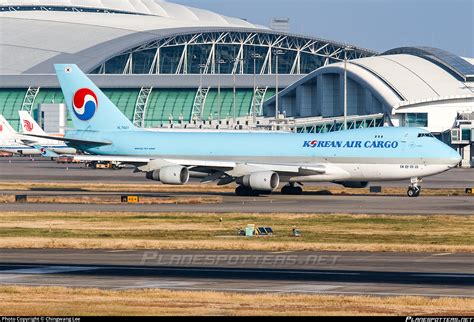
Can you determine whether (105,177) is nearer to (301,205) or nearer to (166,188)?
→ (166,188)

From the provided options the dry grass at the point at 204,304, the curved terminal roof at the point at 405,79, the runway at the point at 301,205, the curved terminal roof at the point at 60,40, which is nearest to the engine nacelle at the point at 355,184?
the runway at the point at 301,205

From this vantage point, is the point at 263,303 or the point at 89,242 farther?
the point at 89,242

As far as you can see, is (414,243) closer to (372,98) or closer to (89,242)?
(89,242)

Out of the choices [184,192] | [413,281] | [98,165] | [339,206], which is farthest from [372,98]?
[413,281]

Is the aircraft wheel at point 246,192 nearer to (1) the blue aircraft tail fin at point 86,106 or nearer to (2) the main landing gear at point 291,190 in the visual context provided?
(2) the main landing gear at point 291,190

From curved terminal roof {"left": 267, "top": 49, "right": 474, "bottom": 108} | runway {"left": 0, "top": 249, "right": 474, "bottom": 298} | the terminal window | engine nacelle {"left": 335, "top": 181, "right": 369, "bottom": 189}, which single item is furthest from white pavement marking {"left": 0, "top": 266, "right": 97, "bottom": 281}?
the terminal window

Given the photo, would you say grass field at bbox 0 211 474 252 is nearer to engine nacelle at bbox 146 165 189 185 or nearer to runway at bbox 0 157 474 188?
engine nacelle at bbox 146 165 189 185

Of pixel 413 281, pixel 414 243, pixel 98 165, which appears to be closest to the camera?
pixel 413 281
